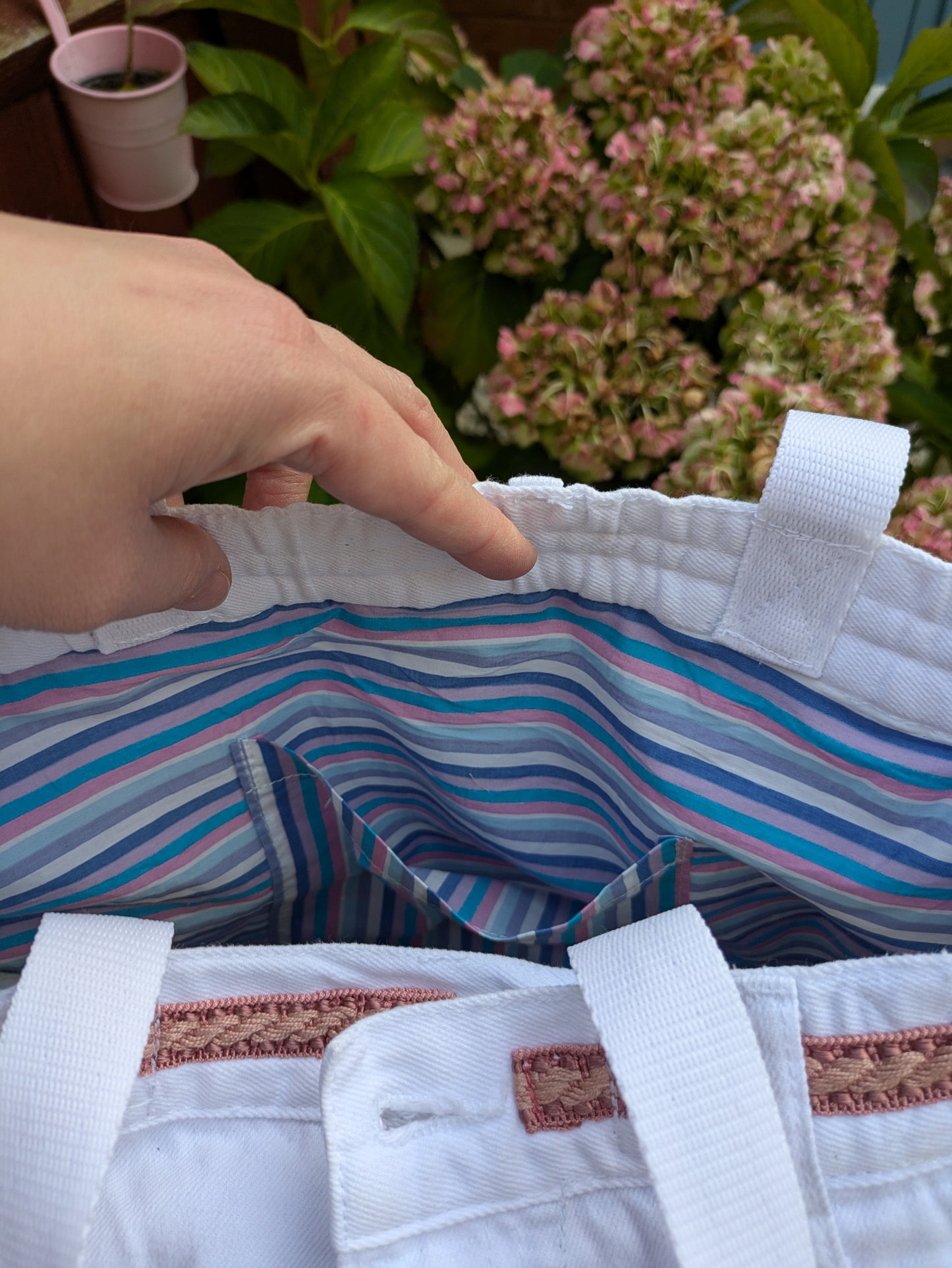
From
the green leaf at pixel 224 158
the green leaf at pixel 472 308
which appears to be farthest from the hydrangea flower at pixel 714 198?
the green leaf at pixel 224 158

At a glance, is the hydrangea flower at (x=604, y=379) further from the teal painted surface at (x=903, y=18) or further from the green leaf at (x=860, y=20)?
the teal painted surface at (x=903, y=18)

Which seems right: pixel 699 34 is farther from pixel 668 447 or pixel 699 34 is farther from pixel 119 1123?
pixel 119 1123

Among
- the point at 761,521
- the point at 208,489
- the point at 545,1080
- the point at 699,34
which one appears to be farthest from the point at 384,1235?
the point at 699,34

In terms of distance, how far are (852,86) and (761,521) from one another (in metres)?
0.30

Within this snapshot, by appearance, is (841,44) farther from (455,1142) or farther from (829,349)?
(455,1142)

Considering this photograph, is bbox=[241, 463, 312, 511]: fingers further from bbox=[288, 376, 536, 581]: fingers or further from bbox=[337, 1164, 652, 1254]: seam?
bbox=[337, 1164, 652, 1254]: seam

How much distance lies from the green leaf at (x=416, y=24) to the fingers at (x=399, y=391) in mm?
359

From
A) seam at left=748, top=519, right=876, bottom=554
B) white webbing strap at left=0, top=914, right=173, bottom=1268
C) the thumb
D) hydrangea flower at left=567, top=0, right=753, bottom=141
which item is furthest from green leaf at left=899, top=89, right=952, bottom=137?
white webbing strap at left=0, top=914, right=173, bottom=1268

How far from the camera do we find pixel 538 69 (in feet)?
1.84

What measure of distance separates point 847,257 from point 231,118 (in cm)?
34

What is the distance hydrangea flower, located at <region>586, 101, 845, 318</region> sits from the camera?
0.40 metres

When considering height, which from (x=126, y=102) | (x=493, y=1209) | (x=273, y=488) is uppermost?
(x=126, y=102)

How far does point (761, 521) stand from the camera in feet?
0.98

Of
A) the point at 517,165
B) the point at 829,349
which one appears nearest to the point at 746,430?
the point at 829,349
